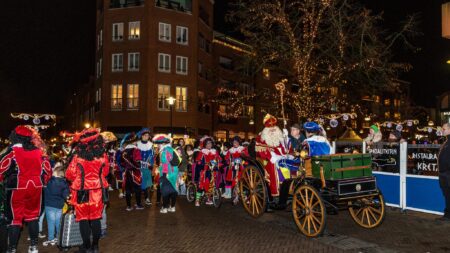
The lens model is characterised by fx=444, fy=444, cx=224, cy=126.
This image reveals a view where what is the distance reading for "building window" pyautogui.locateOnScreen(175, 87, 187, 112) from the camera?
40.0 meters

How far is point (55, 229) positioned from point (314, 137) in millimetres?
4912

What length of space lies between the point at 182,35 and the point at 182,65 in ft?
9.02

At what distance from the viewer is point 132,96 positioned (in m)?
38.8

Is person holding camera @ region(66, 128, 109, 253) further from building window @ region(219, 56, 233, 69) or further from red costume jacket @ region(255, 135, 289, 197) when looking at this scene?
building window @ region(219, 56, 233, 69)

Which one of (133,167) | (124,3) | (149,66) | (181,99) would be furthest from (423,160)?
(124,3)

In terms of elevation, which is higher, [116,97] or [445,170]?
[116,97]

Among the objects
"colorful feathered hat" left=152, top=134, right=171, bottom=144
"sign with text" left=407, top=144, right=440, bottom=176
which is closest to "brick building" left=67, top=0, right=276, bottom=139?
"colorful feathered hat" left=152, top=134, right=171, bottom=144

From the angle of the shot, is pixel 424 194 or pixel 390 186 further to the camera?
pixel 390 186

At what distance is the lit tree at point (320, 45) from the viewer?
17.8 meters

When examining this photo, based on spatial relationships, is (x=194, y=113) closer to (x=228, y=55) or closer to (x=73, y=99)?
(x=228, y=55)

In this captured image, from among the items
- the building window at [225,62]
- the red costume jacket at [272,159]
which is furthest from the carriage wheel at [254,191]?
the building window at [225,62]

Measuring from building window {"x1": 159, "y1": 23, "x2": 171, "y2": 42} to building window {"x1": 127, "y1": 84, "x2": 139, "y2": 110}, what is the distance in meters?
4.81

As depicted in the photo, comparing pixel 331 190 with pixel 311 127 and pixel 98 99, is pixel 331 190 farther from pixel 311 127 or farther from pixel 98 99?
pixel 98 99

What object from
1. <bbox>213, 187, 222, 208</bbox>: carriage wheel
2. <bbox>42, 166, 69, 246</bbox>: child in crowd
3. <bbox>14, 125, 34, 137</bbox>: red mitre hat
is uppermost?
<bbox>14, 125, 34, 137</bbox>: red mitre hat
